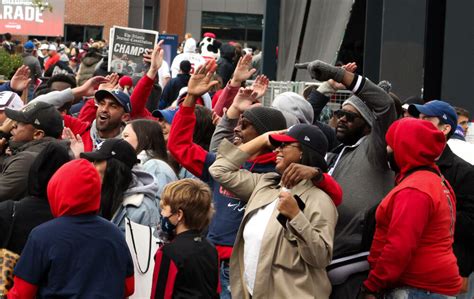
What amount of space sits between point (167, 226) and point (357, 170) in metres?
1.41

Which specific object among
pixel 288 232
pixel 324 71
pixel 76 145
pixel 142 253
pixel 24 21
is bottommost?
pixel 142 253

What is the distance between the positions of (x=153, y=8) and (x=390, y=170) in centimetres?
4895

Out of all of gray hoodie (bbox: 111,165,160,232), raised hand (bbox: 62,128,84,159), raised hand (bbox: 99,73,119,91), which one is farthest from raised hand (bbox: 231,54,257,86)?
gray hoodie (bbox: 111,165,160,232)

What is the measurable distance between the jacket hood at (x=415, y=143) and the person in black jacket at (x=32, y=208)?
6.81 ft

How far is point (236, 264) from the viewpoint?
20.0 feet

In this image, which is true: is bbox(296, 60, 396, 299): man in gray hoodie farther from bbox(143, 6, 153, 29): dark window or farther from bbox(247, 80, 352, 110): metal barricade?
bbox(143, 6, 153, 29): dark window

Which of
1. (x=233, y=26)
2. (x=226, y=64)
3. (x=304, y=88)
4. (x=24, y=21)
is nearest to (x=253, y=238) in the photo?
(x=304, y=88)

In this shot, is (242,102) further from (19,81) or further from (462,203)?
(19,81)

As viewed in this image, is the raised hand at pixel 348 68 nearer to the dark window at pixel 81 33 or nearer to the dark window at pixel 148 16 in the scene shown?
the dark window at pixel 148 16

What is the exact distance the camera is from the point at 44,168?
19.2 ft

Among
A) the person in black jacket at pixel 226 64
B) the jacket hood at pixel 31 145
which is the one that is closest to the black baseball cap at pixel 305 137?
the jacket hood at pixel 31 145

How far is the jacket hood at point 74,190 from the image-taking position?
5.29 meters

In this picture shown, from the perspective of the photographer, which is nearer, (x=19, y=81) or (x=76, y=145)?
(x=76, y=145)

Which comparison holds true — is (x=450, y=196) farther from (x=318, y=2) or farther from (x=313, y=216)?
(x=318, y=2)
